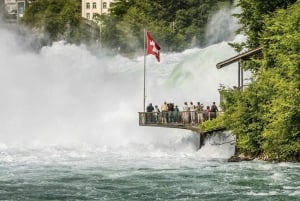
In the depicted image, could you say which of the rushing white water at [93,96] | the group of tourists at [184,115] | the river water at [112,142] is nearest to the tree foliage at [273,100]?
the river water at [112,142]

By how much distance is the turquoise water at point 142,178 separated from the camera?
29812 millimetres

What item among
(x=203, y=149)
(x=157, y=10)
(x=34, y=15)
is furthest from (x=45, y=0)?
(x=203, y=149)

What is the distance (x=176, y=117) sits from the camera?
4572cm

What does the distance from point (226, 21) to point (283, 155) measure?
325 feet

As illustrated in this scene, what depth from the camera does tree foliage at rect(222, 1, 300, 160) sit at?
37062 millimetres

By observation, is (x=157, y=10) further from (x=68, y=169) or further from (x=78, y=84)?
(x=68, y=169)

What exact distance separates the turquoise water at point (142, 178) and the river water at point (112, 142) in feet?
0.12

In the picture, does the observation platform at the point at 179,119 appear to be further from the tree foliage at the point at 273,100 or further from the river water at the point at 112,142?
the tree foliage at the point at 273,100

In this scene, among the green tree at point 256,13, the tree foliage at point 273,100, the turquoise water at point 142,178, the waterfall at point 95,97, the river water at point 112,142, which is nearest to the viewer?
the turquoise water at point 142,178

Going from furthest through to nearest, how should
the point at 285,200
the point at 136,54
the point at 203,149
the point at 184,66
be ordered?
1. the point at 136,54
2. the point at 184,66
3. the point at 203,149
4. the point at 285,200

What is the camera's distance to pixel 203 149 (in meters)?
45.3

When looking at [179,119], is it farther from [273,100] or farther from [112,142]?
[273,100]

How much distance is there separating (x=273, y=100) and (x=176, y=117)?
8723 mm

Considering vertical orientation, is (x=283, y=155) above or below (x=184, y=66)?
below
